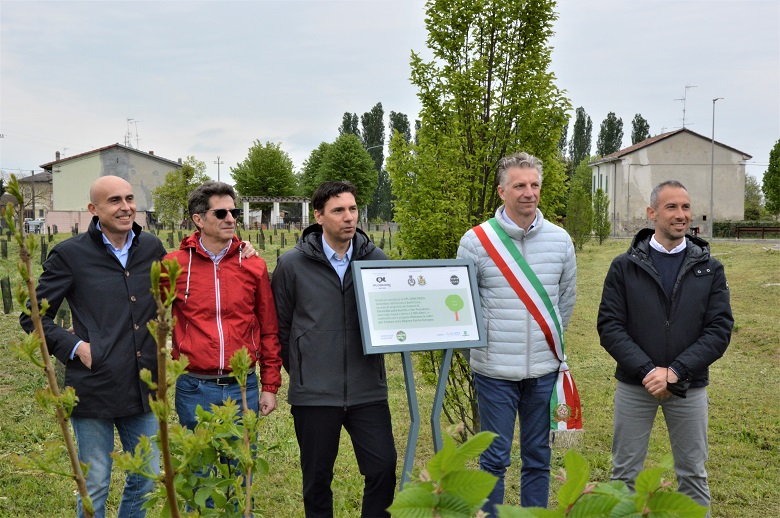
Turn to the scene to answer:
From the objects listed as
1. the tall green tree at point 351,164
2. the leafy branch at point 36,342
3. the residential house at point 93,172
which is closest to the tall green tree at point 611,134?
the tall green tree at point 351,164

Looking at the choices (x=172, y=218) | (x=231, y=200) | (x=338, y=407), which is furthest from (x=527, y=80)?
Answer: (x=172, y=218)

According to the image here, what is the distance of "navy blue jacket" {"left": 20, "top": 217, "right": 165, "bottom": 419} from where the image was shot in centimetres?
341

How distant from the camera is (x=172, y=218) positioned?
1594 inches

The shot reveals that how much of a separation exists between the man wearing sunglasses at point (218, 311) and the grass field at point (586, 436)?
560 millimetres

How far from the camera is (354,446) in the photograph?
370 centimetres

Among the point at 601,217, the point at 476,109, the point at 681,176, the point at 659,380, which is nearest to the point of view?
the point at 659,380

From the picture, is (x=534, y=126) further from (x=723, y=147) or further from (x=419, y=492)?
(x=723, y=147)

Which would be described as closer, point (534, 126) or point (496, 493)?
point (496, 493)

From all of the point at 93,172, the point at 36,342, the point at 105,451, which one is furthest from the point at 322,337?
the point at 93,172

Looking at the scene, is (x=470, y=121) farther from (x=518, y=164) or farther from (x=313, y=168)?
(x=313, y=168)

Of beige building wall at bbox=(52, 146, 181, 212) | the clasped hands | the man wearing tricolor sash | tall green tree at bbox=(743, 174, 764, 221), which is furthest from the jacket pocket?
tall green tree at bbox=(743, 174, 764, 221)

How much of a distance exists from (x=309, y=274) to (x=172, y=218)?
1525 inches

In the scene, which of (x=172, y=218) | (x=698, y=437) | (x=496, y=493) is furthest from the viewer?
(x=172, y=218)

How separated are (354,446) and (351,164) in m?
55.7
